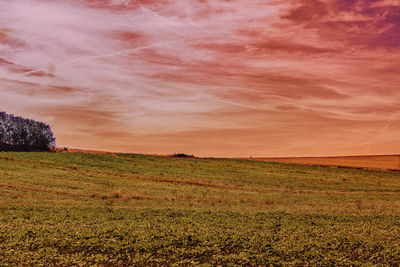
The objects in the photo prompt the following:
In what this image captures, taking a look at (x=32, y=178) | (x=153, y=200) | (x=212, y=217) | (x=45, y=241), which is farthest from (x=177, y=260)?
(x=32, y=178)

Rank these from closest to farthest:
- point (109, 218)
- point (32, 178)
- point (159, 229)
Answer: point (159, 229), point (109, 218), point (32, 178)

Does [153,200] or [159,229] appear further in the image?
[153,200]

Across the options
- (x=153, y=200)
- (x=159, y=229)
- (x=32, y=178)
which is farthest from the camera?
(x=32, y=178)

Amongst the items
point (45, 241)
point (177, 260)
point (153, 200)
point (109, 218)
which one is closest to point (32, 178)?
point (153, 200)

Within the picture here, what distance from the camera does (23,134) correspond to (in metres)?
83.4

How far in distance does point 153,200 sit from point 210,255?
650 inches

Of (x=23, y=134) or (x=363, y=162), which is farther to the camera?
(x=363, y=162)

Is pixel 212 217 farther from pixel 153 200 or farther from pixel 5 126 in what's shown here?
pixel 5 126

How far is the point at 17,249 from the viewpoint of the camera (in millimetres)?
9430

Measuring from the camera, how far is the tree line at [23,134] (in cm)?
7909

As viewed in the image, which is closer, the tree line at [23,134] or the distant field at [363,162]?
the tree line at [23,134]

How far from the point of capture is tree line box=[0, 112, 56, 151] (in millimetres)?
79088

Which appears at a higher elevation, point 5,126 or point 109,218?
point 5,126

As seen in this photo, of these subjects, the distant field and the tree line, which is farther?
the distant field
